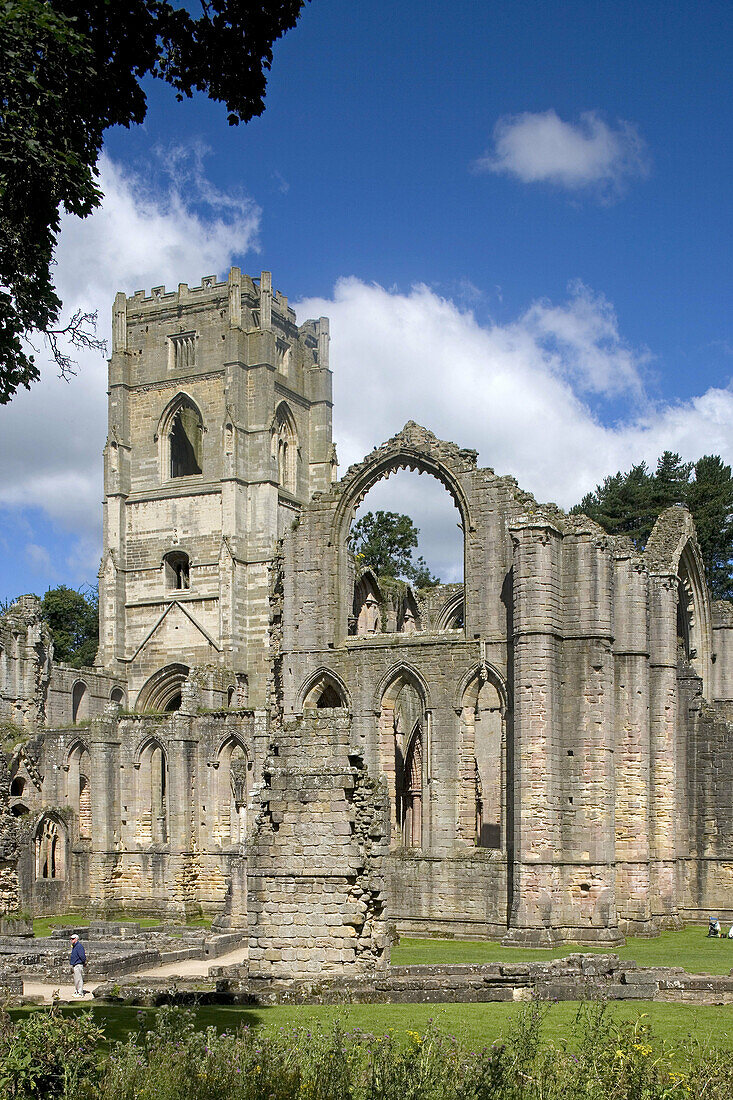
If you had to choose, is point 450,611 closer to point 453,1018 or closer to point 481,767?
point 481,767

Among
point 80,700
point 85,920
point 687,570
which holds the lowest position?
point 85,920

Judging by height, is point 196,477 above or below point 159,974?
above

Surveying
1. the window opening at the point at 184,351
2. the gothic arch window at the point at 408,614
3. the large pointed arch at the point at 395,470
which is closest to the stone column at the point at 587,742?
the large pointed arch at the point at 395,470

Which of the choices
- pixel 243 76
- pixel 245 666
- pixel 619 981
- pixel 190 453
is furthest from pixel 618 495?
pixel 243 76

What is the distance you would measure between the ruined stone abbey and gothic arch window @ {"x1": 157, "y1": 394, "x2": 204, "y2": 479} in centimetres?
1498

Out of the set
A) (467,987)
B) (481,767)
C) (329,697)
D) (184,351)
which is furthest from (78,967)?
(184,351)

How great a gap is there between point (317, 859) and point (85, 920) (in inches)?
707

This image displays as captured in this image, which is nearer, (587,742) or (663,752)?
(587,742)

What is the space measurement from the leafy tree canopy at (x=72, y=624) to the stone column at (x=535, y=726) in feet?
132

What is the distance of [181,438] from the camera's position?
181 ft

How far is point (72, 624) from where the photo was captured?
62.1 meters

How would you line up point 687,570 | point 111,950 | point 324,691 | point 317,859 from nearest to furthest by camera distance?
point 317,859 < point 111,950 < point 324,691 < point 687,570

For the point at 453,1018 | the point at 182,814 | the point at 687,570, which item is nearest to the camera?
the point at 453,1018

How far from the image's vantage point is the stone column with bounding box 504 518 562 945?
2098 cm
